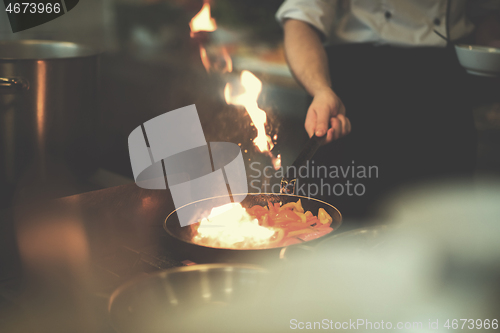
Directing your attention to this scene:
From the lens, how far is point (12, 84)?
79 cm

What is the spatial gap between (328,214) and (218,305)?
1.12 feet

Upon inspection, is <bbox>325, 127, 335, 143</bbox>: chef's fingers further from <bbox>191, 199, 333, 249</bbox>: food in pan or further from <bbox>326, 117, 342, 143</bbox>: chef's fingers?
<bbox>191, 199, 333, 249</bbox>: food in pan

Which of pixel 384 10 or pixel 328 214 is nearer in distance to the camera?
pixel 328 214

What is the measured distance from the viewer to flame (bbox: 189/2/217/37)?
2285 millimetres

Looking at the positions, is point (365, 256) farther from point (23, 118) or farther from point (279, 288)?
point (23, 118)

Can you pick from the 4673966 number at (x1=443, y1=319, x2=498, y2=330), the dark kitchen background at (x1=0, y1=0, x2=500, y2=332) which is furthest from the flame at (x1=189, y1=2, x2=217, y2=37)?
the 4673966 number at (x1=443, y1=319, x2=498, y2=330)

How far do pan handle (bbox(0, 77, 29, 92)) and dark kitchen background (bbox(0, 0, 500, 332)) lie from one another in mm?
174

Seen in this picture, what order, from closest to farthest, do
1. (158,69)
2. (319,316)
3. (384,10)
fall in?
(319,316), (384,10), (158,69)

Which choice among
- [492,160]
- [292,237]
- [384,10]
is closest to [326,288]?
[292,237]

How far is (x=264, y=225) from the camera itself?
28.3 inches

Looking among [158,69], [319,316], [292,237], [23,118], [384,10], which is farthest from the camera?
[158,69]

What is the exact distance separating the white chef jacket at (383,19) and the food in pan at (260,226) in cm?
64

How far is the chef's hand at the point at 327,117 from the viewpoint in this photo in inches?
37.9

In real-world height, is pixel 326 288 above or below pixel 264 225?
above
